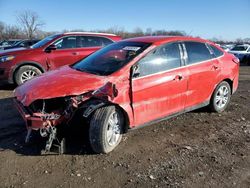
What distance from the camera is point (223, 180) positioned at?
3535mm

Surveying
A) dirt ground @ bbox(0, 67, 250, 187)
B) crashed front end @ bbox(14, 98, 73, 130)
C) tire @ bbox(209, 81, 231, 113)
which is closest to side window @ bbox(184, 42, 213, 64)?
tire @ bbox(209, 81, 231, 113)

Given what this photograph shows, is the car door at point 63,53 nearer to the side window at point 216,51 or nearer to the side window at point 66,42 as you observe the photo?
the side window at point 66,42

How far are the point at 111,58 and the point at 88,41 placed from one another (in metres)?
4.77

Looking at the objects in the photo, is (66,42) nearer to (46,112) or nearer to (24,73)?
(24,73)

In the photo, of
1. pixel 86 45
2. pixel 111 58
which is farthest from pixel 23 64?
pixel 111 58

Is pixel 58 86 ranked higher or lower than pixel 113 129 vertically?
higher

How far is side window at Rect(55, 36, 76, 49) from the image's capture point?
29.5ft

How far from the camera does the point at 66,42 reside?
9.12m

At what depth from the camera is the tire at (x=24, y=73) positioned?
330 inches

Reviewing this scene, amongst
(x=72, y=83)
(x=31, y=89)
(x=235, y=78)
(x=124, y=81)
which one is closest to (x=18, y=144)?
(x=31, y=89)

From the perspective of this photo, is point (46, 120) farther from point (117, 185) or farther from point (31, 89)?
point (117, 185)

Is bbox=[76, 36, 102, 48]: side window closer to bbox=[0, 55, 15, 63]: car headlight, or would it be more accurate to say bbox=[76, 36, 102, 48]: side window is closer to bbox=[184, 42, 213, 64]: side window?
bbox=[0, 55, 15, 63]: car headlight

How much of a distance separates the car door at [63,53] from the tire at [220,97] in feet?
15.0

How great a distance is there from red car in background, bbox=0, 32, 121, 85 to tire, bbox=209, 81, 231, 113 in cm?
457
